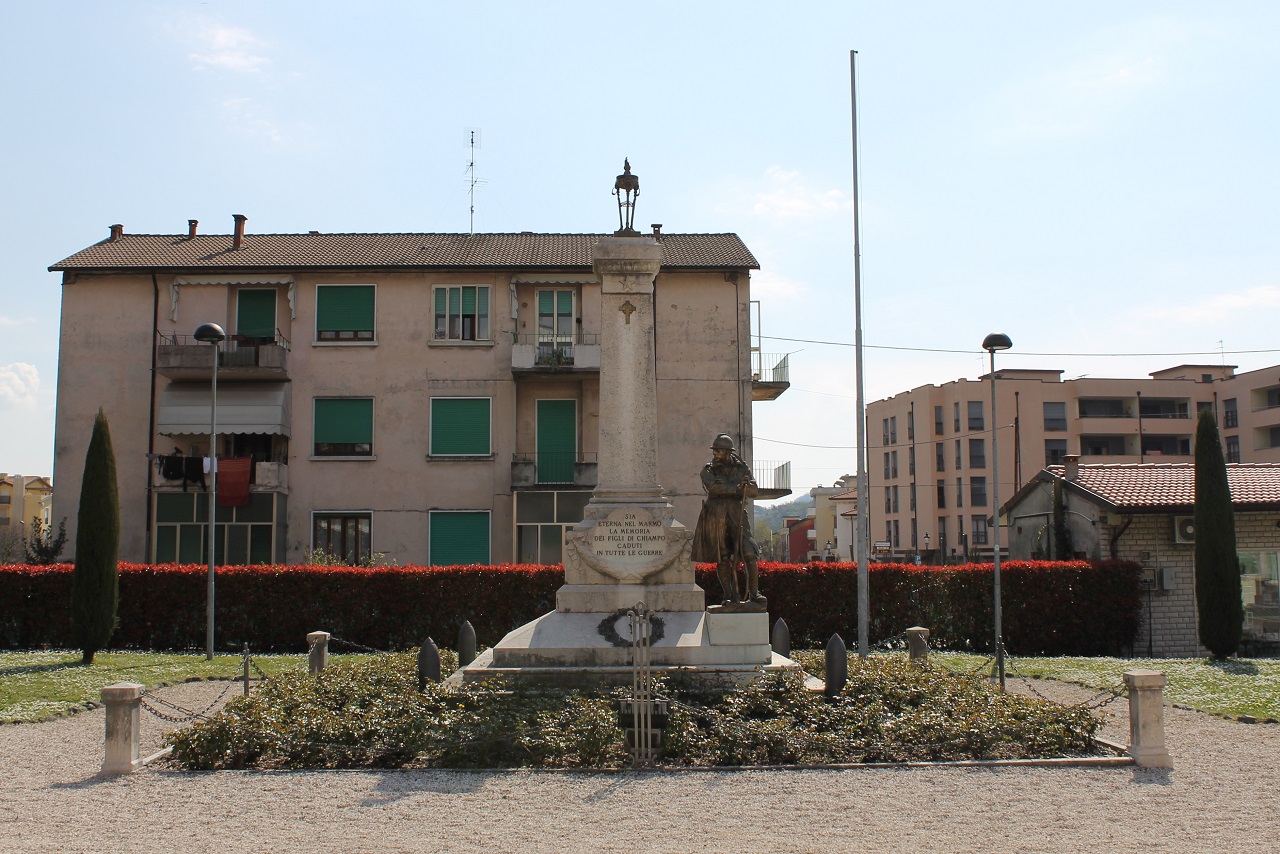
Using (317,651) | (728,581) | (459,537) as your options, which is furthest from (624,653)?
(459,537)

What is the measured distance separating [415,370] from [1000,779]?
78.7 feet

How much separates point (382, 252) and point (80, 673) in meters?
17.6

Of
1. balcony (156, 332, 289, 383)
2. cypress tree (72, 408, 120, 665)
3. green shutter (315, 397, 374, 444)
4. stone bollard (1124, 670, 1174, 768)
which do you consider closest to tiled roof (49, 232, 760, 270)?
balcony (156, 332, 289, 383)

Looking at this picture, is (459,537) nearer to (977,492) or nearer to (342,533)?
(342,533)

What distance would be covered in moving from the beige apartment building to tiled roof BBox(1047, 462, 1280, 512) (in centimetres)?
947

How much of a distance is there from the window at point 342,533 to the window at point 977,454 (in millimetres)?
46444

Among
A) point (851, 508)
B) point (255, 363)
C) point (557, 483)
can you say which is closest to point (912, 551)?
point (851, 508)

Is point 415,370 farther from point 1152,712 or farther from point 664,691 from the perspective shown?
point 1152,712

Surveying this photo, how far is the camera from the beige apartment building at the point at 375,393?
29.6 m

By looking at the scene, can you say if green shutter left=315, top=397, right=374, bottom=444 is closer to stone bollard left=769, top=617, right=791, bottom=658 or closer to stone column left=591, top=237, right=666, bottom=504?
stone bollard left=769, top=617, right=791, bottom=658

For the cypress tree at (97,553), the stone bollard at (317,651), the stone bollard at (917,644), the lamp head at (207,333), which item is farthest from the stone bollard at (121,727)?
the stone bollard at (917,644)

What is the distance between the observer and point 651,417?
43.1ft

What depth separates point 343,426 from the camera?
30.3 m

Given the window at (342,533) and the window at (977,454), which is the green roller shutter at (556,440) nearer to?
the window at (342,533)
